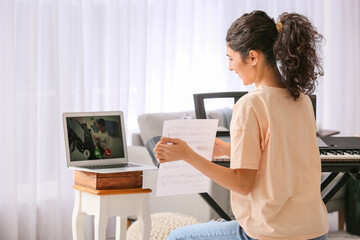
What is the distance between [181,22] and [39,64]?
3.77 feet

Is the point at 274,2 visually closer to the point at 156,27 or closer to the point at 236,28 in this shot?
the point at 156,27

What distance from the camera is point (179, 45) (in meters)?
4.27

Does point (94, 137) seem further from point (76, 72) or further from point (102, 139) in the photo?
point (76, 72)

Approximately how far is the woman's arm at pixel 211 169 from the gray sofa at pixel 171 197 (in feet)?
6.17

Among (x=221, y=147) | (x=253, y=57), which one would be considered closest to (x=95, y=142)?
(x=221, y=147)

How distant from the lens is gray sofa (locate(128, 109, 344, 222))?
351 centimetres

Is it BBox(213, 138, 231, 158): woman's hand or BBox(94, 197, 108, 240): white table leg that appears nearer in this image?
BBox(213, 138, 231, 158): woman's hand

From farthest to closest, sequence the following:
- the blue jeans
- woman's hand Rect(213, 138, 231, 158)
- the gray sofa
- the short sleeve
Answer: the gray sofa
woman's hand Rect(213, 138, 231, 158)
the blue jeans
the short sleeve

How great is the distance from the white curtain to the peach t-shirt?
2263mm

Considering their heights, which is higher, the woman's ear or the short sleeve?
the woman's ear

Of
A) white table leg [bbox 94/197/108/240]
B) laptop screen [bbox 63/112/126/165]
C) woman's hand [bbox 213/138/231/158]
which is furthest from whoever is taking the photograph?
laptop screen [bbox 63/112/126/165]

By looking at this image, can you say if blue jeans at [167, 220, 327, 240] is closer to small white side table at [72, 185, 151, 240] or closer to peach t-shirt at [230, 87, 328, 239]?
peach t-shirt at [230, 87, 328, 239]

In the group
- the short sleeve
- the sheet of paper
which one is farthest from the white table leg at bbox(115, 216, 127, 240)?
the short sleeve

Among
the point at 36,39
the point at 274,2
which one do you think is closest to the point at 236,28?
the point at 36,39
